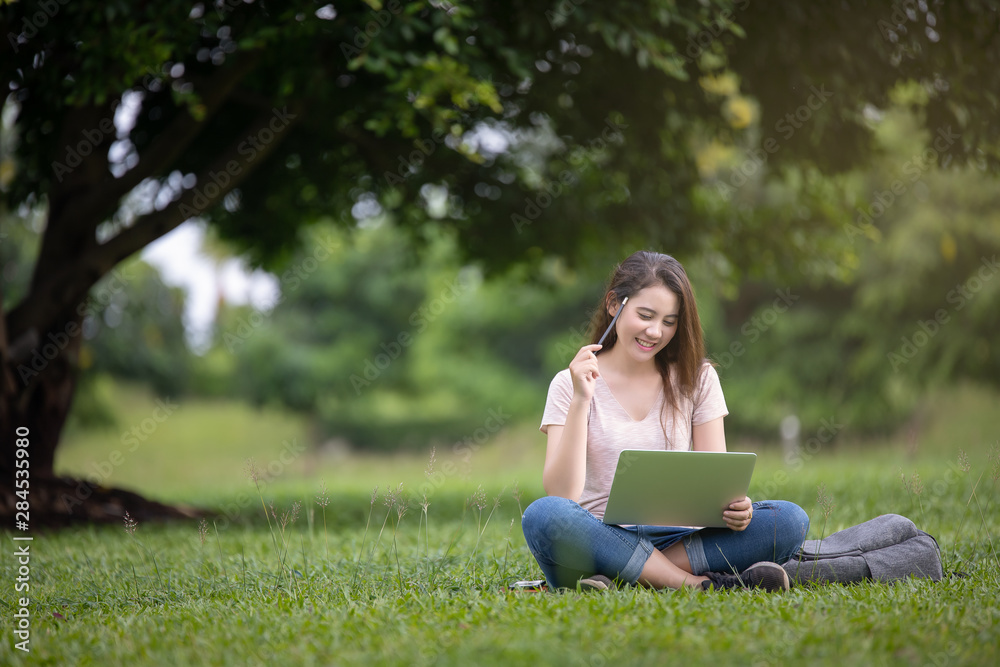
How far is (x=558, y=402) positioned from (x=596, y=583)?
71cm

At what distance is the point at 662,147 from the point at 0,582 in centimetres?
626

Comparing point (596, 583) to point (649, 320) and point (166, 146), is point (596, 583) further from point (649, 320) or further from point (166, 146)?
point (166, 146)

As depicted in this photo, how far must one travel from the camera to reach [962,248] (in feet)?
48.0

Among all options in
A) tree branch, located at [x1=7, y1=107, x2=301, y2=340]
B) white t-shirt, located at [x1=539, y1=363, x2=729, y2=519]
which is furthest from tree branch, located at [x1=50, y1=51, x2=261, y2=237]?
white t-shirt, located at [x1=539, y1=363, x2=729, y2=519]

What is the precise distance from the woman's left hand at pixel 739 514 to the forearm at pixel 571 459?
56cm

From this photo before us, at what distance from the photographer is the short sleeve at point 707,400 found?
11.2ft

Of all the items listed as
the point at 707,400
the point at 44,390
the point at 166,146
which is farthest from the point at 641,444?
the point at 44,390

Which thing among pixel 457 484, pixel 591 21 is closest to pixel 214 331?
pixel 457 484

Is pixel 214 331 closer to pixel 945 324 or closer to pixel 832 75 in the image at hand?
pixel 945 324

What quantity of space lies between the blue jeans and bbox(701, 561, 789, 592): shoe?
6 cm

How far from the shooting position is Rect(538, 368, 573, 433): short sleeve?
3.29 metres

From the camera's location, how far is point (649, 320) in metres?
3.35

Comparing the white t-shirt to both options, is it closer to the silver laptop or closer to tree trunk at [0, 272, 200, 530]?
the silver laptop

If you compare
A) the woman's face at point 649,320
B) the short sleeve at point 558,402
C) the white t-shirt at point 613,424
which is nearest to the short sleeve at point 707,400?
A: the white t-shirt at point 613,424
